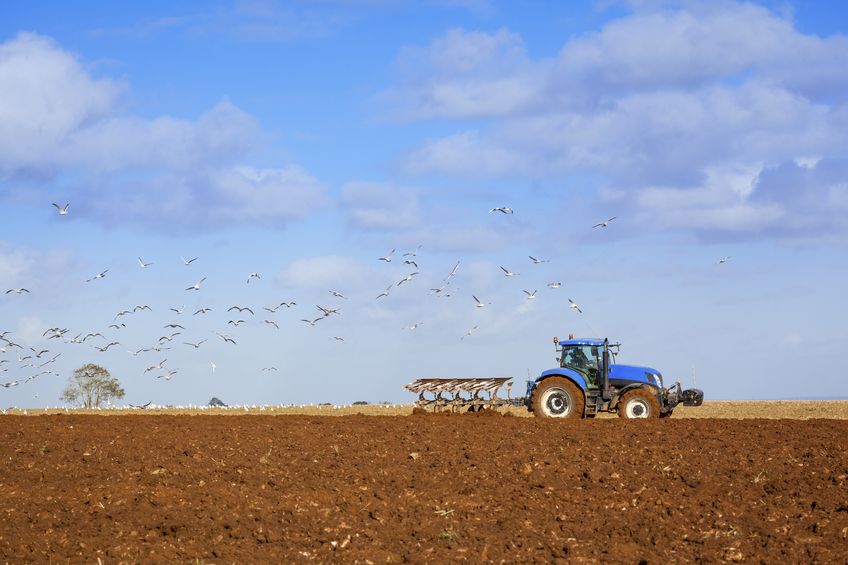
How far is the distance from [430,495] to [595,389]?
12.2m

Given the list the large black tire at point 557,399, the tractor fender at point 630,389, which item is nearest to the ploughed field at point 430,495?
the large black tire at point 557,399

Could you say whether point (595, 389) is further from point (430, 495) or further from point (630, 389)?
point (430, 495)

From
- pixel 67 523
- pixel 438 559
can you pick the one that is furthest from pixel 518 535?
pixel 67 523

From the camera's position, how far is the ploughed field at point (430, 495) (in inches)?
486

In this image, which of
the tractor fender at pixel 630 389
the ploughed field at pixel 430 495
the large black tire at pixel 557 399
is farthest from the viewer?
the tractor fender at pixel 630 389

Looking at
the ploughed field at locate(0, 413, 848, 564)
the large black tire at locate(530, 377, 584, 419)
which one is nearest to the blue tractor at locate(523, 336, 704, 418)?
the large black tire at locate(530, 377, 584, 419)

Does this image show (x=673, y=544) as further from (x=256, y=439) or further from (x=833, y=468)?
(x=256, y=439)

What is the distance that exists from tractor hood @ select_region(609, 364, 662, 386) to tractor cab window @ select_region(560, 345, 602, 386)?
25.6 inches

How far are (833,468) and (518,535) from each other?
7.08 metres

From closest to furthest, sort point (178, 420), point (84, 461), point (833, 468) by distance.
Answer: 1. point (833, 468)
2. point (84, 461)
3. point (178, 420)

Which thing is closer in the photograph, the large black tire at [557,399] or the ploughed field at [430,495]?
the ploughed field at [430,495]

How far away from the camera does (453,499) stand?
14523 millimetres

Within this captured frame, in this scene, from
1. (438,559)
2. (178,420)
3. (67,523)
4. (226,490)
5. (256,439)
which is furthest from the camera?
(178,420)

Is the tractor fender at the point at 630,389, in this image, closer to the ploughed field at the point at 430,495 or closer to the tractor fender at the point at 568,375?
the tractor fender at the point at 568,375
